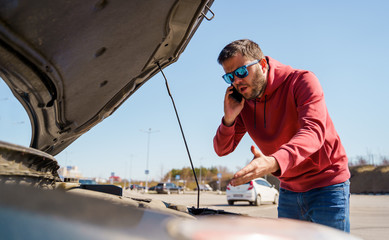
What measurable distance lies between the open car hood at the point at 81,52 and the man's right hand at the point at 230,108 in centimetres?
52

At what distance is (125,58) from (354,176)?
171ft

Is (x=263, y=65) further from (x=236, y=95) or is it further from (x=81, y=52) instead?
(x=81, y=52)

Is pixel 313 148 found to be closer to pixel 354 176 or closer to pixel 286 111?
pixel 286 111

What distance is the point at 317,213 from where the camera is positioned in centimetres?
225

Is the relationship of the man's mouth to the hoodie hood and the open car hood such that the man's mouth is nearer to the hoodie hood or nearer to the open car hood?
the hoodie hood

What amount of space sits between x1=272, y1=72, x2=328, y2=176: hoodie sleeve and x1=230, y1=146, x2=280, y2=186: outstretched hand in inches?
4.5

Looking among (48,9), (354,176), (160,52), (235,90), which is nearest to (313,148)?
(235,90)

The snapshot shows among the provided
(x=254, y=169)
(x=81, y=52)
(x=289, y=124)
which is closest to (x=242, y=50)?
(x=289, y=124)

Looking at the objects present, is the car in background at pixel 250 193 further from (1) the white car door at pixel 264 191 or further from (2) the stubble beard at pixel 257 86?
(2) the stubble beard at pixel 257 86

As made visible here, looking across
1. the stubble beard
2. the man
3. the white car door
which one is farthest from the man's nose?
the white car door

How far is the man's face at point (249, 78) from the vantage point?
2.42 m

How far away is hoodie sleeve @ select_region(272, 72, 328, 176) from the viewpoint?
5.25ft

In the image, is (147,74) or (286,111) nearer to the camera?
(286,111)

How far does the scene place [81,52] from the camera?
185 cm
